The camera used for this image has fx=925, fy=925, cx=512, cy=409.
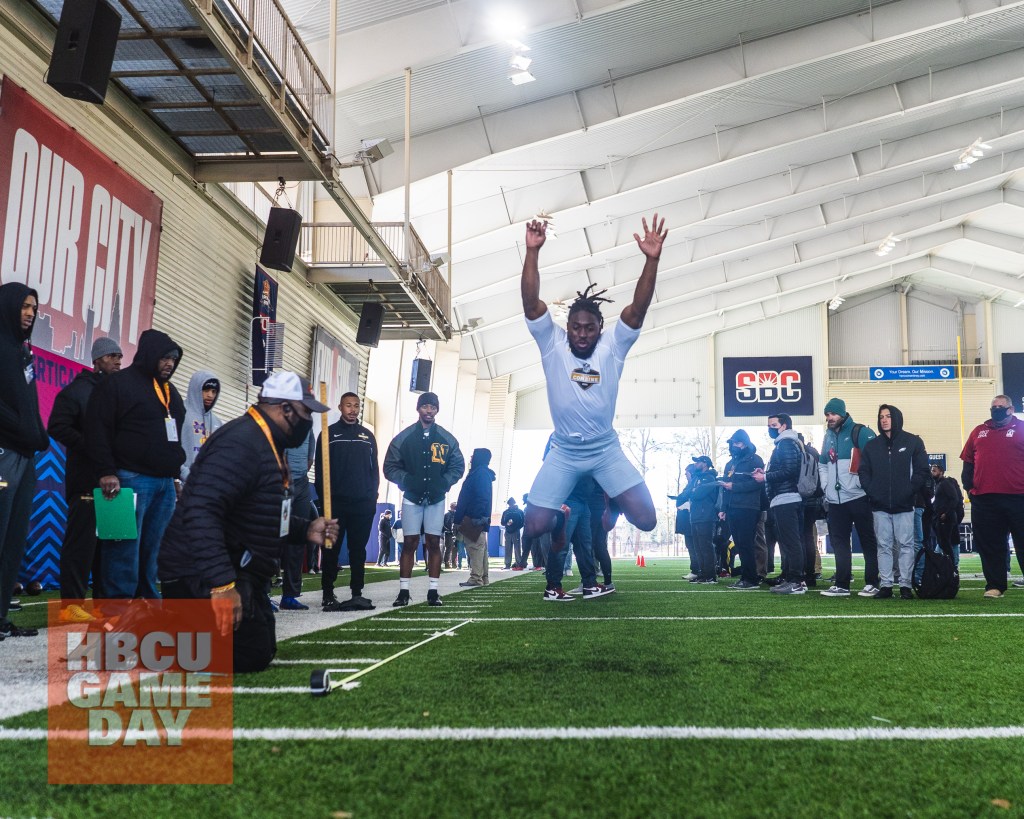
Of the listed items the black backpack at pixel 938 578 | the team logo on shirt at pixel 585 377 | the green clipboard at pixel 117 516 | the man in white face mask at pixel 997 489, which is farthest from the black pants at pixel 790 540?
the green clipboard at pixel 117 516

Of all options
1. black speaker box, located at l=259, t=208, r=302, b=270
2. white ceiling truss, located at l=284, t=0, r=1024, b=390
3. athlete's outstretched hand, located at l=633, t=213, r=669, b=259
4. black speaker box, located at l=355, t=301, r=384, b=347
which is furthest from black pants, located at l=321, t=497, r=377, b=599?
black speaker box, located at l=355, t=301, r=384, b=347

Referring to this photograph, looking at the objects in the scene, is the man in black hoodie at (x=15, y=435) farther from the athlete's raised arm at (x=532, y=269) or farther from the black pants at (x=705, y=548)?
the black pants at (x=705, y=548)

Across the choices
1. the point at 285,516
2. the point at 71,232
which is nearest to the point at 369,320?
the point at 71,232

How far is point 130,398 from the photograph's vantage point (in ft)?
16.3

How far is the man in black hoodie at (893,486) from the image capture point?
780 centimetres

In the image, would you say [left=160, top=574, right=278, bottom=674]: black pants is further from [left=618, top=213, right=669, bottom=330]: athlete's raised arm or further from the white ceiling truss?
the white ceiling truss

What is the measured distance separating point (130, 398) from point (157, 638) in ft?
4.62

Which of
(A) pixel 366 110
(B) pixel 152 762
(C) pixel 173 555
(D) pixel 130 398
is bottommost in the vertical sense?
(B) pixel 152 762

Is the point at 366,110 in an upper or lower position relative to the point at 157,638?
upper

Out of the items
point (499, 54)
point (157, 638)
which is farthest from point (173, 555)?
point (499, 54)

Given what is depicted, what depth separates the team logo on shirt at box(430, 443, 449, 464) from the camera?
739cm

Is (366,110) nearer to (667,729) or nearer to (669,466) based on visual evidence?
(667,729)

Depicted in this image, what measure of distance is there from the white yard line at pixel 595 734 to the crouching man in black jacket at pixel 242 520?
0.88 metres

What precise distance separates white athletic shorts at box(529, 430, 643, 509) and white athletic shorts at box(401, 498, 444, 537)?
5.18 feet
